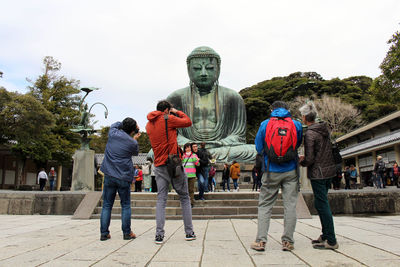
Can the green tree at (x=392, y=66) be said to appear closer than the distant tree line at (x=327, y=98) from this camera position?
Yes

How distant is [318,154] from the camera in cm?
319

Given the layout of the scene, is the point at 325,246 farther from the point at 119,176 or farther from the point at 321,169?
the point at 119,176

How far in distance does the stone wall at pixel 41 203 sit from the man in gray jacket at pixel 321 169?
484cm

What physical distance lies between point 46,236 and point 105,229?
2.68 feet

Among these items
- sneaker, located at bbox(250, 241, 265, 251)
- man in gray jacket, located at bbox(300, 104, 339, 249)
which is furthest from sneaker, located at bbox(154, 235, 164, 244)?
man in gray jacket, located at bbox(300, 104, 339, 249)

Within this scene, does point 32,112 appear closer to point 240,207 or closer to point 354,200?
point 240,207

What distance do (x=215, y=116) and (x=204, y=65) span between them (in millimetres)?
1985

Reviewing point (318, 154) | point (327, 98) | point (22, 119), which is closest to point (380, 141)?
point (327, 98)

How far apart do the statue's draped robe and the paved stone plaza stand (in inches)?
322

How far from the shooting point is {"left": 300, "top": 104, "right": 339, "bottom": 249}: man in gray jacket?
10.1 ft

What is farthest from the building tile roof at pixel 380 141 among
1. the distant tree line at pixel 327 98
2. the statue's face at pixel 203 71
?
the statue's face at pixel 203 71

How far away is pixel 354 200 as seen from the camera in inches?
245

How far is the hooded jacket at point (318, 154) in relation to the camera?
3137 mm

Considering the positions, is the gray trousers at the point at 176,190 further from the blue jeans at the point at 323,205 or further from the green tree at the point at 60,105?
the green tree at the point at 60,105
